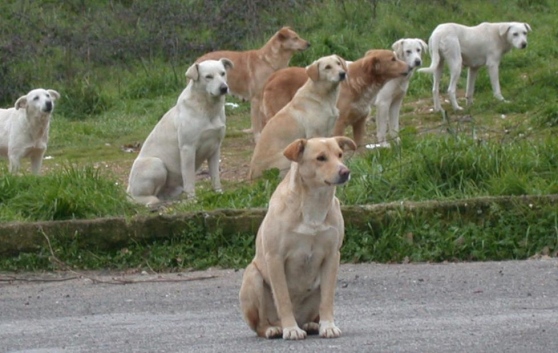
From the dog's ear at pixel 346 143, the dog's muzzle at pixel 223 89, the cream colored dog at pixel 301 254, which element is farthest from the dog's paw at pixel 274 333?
the dog's muzzle at pixel 223 89

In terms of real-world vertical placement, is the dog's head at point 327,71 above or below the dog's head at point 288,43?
above

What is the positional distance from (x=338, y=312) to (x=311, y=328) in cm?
74

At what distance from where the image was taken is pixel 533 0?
2178cm

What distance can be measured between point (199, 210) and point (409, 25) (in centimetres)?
1085

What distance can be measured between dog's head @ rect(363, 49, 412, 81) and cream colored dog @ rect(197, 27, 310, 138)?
9.13ft

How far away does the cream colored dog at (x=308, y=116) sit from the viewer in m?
11.6

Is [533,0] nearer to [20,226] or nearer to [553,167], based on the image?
[553,167]

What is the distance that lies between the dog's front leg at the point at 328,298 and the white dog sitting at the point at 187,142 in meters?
5.19

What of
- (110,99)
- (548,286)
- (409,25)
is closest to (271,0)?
(409,25)

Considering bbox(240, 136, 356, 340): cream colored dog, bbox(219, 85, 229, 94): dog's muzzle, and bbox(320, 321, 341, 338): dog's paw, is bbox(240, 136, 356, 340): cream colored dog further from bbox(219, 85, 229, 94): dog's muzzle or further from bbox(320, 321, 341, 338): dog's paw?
bbox(219, 85, 229, 94): dog's muzzle

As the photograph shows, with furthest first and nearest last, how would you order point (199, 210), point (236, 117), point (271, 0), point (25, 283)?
point (271, 0) → point (236, 117) → point (199, 210) → point (25, 283)

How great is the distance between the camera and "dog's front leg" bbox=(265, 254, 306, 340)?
597 centimetres

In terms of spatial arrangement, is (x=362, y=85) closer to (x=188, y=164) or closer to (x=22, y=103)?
(x=188, y=164)

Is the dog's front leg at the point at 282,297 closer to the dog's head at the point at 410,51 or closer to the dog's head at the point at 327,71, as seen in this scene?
the dog's head at the point at 327,71
